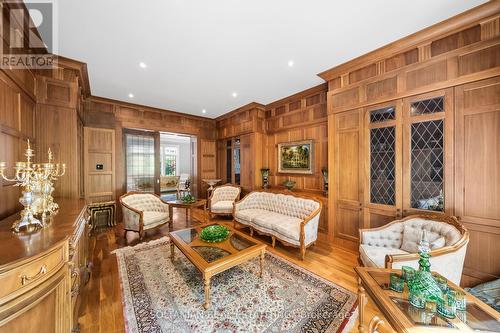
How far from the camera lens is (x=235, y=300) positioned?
208 centimetres

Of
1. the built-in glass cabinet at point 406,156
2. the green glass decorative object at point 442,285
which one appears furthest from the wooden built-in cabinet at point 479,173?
the green glass decorative object at point 442,285

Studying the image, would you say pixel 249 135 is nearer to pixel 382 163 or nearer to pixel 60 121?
pixel 382 163

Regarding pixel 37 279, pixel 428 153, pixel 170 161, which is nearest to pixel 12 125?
pixel 37 279

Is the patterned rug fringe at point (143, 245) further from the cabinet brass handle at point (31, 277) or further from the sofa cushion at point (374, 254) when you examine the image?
the sofa cushion at point (374, 254)

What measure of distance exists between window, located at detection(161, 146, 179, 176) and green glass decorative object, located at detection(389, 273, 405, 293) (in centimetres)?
1073

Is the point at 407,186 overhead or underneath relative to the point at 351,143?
underneath

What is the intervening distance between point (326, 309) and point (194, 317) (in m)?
1.37

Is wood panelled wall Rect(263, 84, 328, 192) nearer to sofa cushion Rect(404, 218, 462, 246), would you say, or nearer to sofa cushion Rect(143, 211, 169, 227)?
sofa cushion Rect(404, 218, 462, 246)

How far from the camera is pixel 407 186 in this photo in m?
2.67

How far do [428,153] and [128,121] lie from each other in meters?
6.34

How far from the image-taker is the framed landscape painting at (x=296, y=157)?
14.1 feet

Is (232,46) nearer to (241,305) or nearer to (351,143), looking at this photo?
(351,143)

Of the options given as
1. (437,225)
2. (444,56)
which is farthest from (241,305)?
(444,56)

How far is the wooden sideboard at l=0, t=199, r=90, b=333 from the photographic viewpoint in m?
1.00
